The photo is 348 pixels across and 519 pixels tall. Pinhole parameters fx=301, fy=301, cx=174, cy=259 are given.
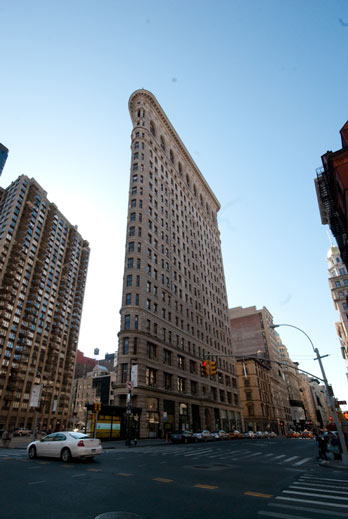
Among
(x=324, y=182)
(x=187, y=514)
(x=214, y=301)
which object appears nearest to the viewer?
(x=187, y=514)

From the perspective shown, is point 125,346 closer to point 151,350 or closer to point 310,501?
point 151,350

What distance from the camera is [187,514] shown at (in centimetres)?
623

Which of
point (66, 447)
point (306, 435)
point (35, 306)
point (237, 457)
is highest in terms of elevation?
point (35, 306)

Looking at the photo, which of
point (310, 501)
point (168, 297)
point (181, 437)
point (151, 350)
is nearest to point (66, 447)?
point (310, 501)

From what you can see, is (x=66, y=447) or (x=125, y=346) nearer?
(x=66, y=447)

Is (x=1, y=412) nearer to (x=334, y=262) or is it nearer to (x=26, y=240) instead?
(x=26, y=240)

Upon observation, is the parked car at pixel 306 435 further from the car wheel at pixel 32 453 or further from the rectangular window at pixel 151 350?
the car wheel at pixel 32 453

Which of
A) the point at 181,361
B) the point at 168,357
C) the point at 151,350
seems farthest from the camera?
the point at 181,361

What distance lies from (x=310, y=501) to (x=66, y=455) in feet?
35.9

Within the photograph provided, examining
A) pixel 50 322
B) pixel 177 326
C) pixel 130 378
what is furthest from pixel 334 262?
pixel 50 322

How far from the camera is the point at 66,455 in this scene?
1396 centimetres

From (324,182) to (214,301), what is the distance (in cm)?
5062

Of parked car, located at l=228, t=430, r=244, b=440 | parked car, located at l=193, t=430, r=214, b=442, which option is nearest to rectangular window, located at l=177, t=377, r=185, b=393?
parked car, located at l=193, t=430, r=214, b=442

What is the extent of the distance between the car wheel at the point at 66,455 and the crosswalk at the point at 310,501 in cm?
977
